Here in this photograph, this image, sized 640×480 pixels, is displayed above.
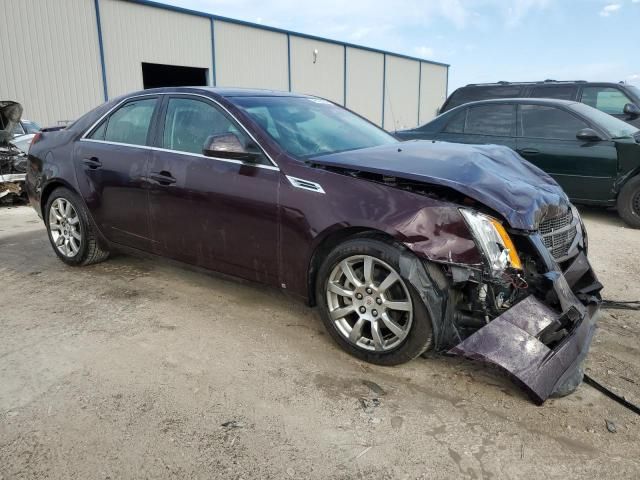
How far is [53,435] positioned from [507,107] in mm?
6598

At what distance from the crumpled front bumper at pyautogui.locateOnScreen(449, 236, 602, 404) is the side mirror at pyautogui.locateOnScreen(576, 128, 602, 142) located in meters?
4.24

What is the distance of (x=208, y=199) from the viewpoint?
140 inches

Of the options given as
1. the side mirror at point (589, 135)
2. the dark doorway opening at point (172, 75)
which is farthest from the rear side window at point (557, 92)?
the dark doorway opening at point (172, 75)

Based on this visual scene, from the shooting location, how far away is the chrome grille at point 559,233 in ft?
10.1

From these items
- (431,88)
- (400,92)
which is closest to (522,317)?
(400,92)

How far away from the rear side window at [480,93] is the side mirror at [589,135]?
273 centimetres

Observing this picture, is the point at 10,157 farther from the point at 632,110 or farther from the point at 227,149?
the point at 632,110

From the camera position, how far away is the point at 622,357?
3111 mm

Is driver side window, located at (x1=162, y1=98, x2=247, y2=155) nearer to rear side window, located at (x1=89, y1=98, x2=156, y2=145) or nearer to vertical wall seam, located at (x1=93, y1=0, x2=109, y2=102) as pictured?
rear side window, located at (x1=89, y1=98, x2=156, y2=145)

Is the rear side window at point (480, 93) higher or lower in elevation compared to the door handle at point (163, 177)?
higher

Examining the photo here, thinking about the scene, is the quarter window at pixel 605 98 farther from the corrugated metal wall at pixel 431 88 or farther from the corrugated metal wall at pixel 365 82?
the corrugated metal wall at pixel 431 88

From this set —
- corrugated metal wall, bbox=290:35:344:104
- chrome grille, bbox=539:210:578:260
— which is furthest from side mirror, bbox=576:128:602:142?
corrugated metal wall, bbox=290:35:344:104

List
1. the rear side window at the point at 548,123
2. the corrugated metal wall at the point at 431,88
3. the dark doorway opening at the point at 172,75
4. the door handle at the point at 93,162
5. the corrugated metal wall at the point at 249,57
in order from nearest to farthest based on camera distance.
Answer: the door handle at the point at 93,162
the rear side window at the point at 548,123
the corrugated metal wall at the point at 249,57
the dark doorway opening at the point at 172,75
the corrugated metal wall at the point at 431,88

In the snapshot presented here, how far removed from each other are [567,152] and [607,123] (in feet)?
2.26
